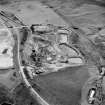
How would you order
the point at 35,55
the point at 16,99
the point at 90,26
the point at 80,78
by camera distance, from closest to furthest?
1. the point at 16,99
2. the point at 80,78
3. the point at 35,55
4. the point at 90,26

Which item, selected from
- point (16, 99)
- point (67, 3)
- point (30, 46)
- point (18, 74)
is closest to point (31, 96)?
point (16, 99)

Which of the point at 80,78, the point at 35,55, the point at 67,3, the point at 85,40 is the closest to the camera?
the point at 80,78

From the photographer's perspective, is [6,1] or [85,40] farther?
[6,1]

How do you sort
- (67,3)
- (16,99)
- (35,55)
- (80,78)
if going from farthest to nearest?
1. (67,3)
2. (35,55)
3. (80,78)
4. (16,99)

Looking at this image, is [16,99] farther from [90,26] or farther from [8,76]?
[90,26]

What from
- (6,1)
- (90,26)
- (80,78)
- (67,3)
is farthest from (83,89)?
(6,1)

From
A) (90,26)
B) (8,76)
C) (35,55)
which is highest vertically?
(90,26)

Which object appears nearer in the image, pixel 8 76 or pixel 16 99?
pixel 16 99

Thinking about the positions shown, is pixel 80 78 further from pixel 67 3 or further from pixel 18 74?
pixel 67 3

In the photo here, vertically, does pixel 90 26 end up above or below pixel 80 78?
above
